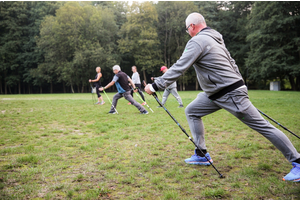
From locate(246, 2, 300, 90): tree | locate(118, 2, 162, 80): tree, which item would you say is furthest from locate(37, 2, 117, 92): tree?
locate(246, 2, 300, 90): tree

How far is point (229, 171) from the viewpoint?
417 cm

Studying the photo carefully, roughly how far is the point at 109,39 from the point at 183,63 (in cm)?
4475

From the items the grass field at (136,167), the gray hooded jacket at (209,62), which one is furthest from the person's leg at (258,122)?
the grass field at (136,167)

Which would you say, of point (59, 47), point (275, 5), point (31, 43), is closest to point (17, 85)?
point (31, 43)

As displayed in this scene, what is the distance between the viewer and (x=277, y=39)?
35.2 meters

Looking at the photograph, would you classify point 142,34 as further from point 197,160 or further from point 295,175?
point 295,175

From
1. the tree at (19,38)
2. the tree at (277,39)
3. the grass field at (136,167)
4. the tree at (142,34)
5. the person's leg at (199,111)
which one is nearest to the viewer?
the grass field at (136,167)

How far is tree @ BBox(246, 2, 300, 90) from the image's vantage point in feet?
110

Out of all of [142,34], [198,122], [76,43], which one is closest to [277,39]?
[142,34]

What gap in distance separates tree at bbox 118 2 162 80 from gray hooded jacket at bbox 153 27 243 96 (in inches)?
1610

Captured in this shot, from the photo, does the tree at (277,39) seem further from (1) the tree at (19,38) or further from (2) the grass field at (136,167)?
(1) the tree at (19,38)

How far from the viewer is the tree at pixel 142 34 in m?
44.2

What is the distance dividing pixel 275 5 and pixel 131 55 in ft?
85.8

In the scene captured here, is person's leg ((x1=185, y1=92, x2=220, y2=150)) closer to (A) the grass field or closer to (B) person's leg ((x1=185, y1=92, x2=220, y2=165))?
(B) person's leg ((x1=185, y1=92, x2=220, y2=165))
